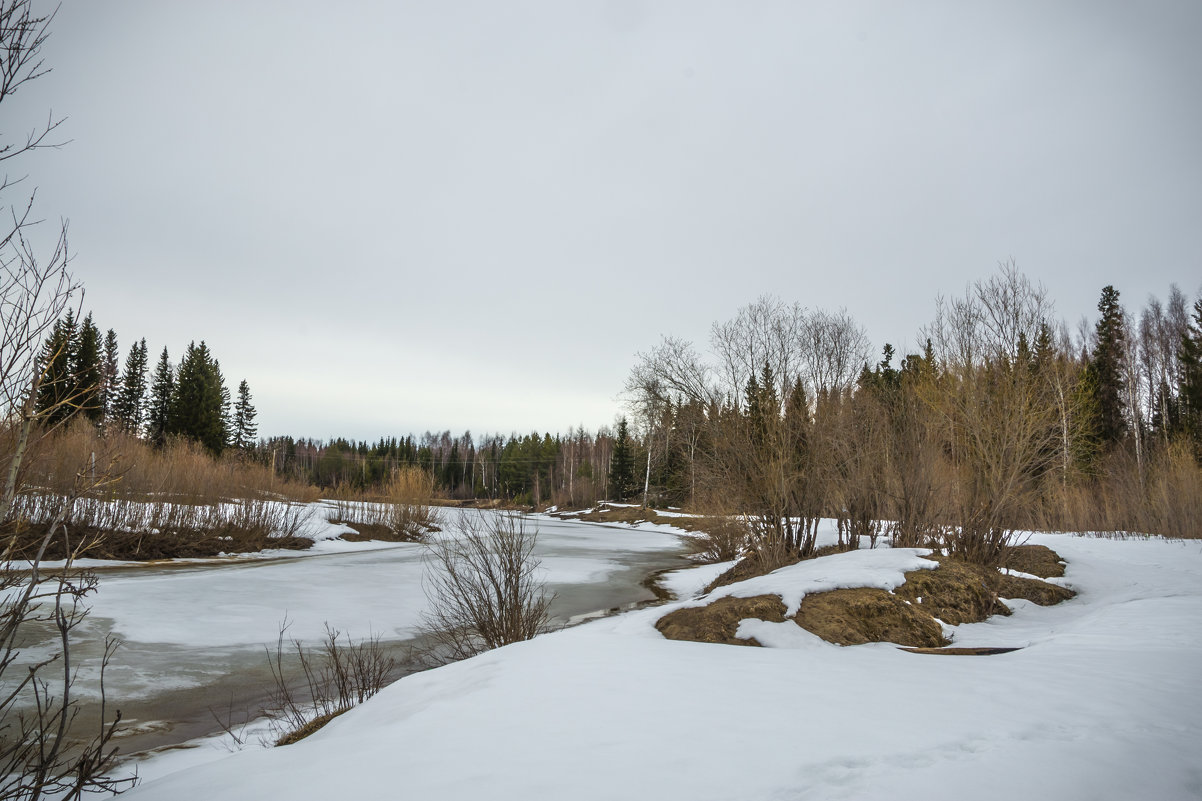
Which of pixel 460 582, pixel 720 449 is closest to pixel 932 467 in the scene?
pixel 720 449

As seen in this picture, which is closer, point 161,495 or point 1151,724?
point 1151,724

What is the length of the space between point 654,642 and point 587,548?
18352mm

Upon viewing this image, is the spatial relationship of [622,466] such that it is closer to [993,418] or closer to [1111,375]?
[1111,375]

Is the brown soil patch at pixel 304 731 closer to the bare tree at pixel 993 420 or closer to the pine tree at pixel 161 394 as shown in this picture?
the bare tree at pixel 993 420

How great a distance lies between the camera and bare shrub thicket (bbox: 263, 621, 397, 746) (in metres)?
5.08

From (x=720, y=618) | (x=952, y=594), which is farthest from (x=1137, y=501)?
(x=720, y=618)

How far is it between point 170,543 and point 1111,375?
4149cm

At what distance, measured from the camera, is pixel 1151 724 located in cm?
278

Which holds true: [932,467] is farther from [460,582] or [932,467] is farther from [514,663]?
[514,663]

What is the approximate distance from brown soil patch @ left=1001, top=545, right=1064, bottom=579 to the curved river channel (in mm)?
6628

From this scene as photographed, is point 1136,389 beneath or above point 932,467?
above

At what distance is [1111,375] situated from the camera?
1226 inches

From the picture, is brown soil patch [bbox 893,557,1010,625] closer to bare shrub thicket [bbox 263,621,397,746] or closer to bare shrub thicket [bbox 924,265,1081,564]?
bare shrub thicket [bbox 924,265,1081,564]

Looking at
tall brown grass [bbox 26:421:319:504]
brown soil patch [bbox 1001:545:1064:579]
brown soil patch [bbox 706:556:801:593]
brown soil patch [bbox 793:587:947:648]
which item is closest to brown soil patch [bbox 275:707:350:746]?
brown soil patch [bbox 793:587:947:648]
